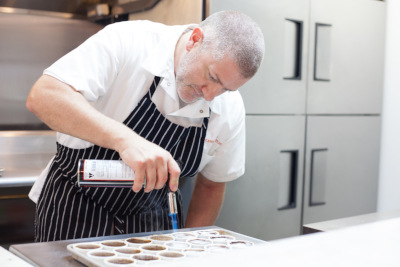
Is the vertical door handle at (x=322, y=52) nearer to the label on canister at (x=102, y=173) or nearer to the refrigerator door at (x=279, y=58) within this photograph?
the refrigerator door at (x=279, y=58)

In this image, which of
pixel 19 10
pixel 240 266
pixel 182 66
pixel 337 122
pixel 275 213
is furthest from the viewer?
pixel 337 122

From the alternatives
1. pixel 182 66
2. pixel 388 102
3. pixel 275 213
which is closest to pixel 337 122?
pixel 388 102

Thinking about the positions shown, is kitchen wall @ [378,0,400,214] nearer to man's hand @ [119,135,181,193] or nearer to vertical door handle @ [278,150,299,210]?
vertical door handle @ [278,150,299,210]

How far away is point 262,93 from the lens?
2438 millimetres

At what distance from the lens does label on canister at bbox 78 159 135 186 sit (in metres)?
1.25

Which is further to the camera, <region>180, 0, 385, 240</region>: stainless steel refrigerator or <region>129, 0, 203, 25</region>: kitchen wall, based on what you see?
<region>180, 0, 385, 240</region>: stainless steel refrigerator

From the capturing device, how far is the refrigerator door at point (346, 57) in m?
2.64

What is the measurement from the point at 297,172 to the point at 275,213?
241mm

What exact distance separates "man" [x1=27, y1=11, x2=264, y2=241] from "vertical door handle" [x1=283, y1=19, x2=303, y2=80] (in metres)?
0.73

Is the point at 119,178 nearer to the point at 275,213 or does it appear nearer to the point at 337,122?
the point at 275,213

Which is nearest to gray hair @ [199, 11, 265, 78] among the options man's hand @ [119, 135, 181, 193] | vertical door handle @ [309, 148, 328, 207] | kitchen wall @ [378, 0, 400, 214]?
man's hand @ [119, 135, 181, 193]

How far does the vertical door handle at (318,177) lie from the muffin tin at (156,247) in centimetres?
136

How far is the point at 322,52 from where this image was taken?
8.78ft

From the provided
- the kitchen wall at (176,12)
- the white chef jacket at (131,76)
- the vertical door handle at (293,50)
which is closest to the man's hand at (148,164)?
the white chef jacket at (131,76)
